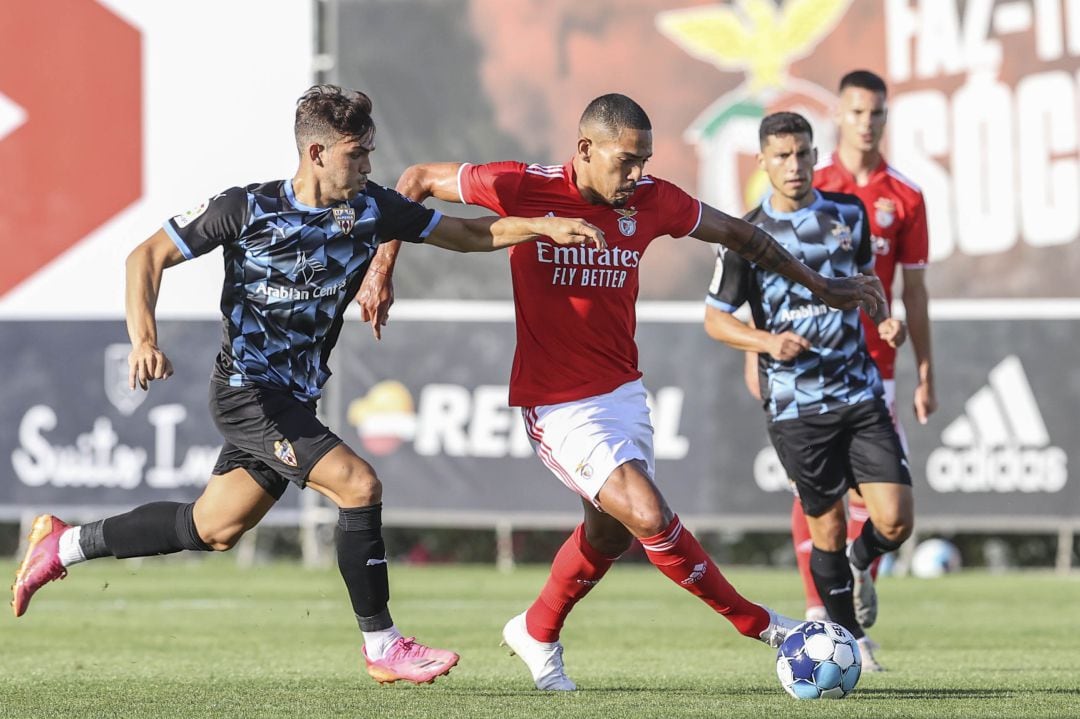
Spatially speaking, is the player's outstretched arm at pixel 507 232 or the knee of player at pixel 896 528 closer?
the player's outstretched arm at pixel 507 232

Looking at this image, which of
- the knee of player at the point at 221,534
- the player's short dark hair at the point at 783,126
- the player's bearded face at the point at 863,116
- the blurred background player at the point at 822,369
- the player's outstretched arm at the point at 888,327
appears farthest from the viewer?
the player's bearded face at the point at 863,116

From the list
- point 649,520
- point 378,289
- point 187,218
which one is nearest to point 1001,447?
point 649,520

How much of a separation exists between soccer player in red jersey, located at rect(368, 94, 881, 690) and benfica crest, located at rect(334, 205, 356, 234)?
15.0 inches

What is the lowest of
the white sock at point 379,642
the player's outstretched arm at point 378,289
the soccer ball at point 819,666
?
the soccer ball at point 819,666

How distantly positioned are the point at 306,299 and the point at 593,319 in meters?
1.15

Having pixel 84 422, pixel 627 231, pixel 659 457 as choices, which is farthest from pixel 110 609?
pixel 627 231

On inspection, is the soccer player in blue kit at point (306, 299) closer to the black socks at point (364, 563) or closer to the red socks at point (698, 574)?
the black socks at point (364, 563)

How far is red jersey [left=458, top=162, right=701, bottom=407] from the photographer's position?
6602 mm

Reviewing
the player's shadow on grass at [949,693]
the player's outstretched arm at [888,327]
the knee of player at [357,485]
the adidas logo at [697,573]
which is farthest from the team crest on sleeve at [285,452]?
the player's outstretched arm at [888,327]

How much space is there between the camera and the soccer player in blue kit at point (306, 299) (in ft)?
20.2

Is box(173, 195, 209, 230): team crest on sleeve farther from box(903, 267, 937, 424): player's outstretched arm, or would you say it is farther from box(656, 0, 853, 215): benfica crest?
box(656, 0, 853, 215): benfica crest

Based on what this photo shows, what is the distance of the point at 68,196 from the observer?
578 inches

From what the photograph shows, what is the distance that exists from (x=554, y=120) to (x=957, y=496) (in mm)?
4635

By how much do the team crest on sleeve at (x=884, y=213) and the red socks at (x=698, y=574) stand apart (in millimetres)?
2766
